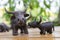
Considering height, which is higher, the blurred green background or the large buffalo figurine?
the blurred green background

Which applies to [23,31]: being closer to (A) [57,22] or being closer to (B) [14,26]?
(B) [14,26]

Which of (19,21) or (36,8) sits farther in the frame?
(36,8)

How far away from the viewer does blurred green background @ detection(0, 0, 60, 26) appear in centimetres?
161

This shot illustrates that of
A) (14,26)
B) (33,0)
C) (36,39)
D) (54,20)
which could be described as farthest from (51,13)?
(36,39)

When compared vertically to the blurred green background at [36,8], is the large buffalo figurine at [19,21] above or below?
below

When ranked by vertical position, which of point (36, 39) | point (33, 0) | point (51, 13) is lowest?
point (36, 39)

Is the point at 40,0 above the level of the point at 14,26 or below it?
above

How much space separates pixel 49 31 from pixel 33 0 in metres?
0.68

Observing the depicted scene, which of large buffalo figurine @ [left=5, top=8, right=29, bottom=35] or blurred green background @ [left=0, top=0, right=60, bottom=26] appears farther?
blurred green background @ [left=0, top=0, right=60, bottom=26]

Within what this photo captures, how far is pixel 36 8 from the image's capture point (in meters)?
1.62

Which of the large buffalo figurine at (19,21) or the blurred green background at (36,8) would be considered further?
the blurred green background at (36,8)

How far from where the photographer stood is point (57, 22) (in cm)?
170

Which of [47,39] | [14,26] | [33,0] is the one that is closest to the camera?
[47,39]

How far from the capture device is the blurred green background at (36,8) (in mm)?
1605
